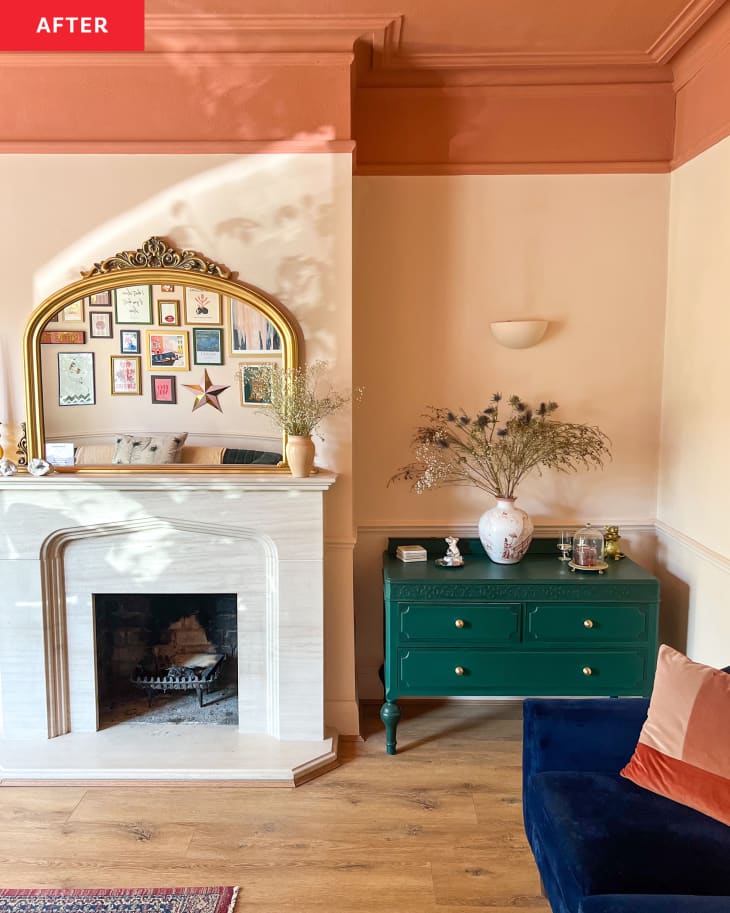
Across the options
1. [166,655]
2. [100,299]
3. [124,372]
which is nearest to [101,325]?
[100,299]

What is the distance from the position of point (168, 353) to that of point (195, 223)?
0.54 metres

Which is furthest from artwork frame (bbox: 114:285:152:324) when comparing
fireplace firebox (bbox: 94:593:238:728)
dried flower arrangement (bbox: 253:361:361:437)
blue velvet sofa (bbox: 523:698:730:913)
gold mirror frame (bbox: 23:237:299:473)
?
blue velvet sofa (bbox: 523:698:730:913)

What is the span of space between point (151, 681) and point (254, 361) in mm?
1517

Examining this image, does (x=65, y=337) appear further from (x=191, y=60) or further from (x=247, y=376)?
(x=191, y=60)

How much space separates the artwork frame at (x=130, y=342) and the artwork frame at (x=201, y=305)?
0.71ft

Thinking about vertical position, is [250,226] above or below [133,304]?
above

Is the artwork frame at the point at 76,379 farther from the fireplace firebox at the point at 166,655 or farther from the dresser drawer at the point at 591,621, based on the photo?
the dresser drawer at the point at 591,621

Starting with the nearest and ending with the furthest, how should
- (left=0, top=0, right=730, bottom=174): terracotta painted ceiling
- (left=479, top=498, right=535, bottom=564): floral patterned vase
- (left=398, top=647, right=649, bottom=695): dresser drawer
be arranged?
(left=0, top=0, right=730, bottom=174): terracotta painted ceiling, (left=398, top=647, right=649, bottom=695): dresser drawer, (left=479, top=498, right=535, bottom=564): floral patterned vase

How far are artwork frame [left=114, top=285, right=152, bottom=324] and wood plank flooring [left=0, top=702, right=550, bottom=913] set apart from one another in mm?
1871

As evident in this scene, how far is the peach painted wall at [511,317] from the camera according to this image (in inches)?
137

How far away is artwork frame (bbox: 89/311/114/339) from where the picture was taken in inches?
123

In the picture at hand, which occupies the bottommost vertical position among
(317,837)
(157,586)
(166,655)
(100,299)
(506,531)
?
(317,837)

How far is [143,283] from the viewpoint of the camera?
3121 mm

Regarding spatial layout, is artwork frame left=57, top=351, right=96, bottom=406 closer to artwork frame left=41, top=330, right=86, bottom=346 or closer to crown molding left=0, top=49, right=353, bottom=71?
artwork frame left=41, top=330, right=86, bottom=346
